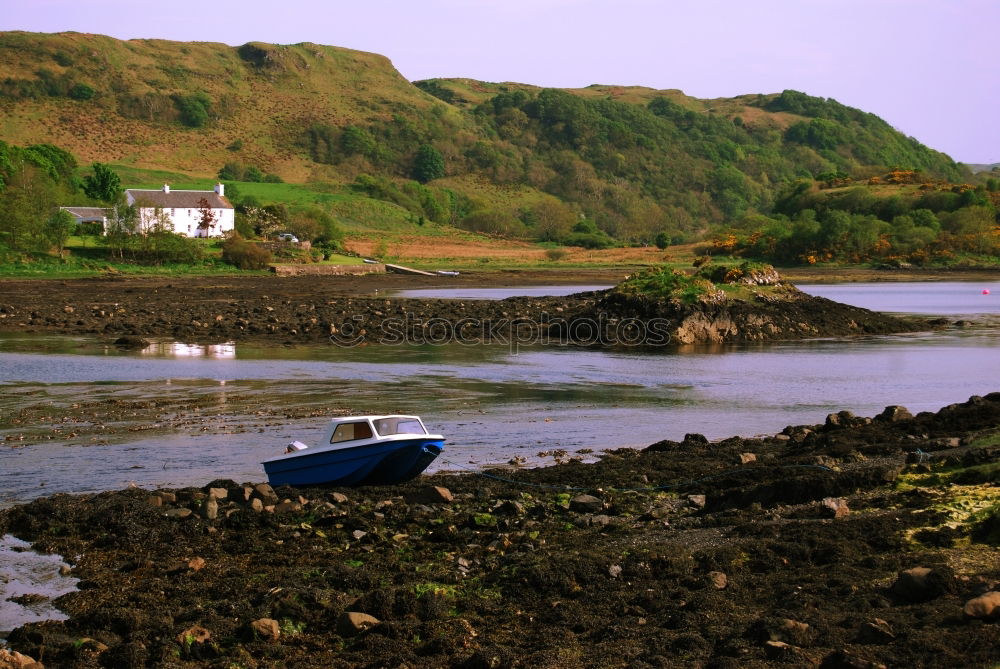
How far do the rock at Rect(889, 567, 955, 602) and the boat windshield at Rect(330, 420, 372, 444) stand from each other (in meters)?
8.83

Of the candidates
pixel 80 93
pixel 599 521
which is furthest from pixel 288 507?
Result: pixel 80 93

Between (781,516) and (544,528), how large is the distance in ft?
10.2

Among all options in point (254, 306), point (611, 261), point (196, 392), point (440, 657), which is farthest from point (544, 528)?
point (611, 261)

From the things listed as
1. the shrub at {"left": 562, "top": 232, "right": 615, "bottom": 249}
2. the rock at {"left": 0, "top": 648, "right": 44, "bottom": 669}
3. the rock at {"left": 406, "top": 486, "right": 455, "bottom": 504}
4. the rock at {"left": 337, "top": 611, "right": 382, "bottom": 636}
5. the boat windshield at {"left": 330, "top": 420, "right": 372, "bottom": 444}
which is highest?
the shrub at {"left": 562, "top": 232, "right": 615, "bottom": 249}

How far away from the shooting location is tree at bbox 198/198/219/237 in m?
98.1

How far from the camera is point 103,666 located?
9.91 m

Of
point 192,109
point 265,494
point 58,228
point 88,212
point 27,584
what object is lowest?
point 27,584

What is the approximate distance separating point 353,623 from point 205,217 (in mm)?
92150

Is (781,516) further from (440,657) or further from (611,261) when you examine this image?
(611,261)

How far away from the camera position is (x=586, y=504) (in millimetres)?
15719

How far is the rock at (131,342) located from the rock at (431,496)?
26.3m

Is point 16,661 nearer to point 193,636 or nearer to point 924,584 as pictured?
point 193,636

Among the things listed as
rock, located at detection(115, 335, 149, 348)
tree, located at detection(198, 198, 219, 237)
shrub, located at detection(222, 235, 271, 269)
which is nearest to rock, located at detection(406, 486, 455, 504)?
rock, located at detection(115, 335, 149, 348)

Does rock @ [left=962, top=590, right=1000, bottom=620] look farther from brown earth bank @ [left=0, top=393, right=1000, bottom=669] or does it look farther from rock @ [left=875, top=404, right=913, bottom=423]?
rock @ [left=875, top=404, right=913, bottom=423]
